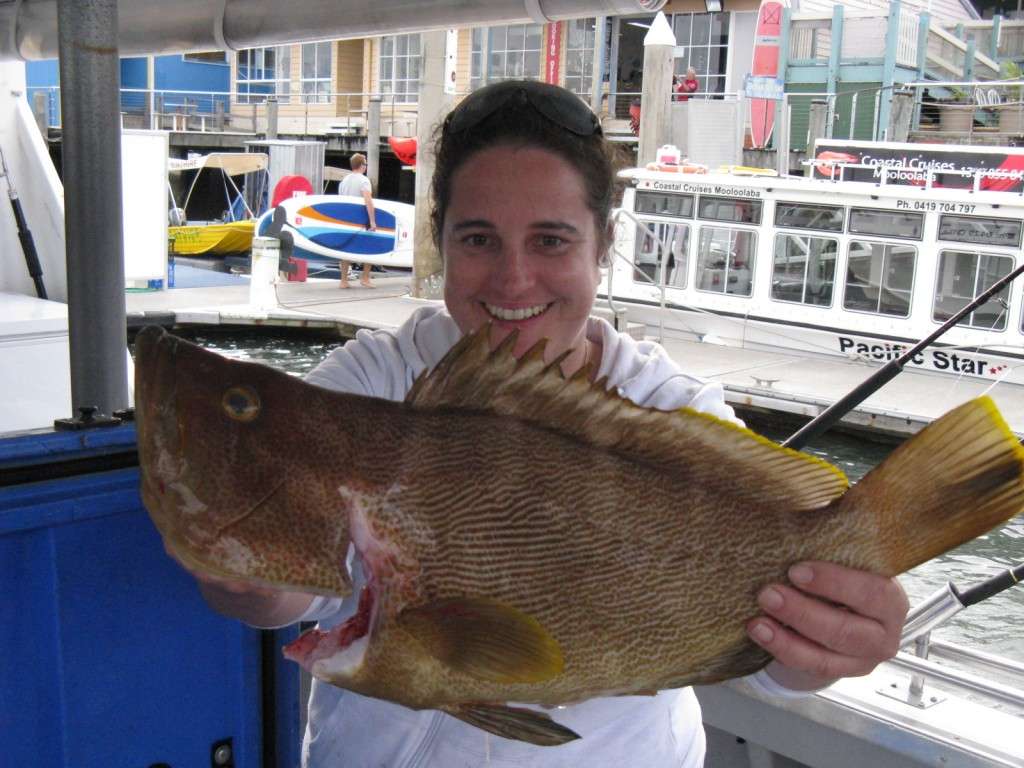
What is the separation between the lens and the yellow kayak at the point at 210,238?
21203 mm

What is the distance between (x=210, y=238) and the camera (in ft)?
69.8

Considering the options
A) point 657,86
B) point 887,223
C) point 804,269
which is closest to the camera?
point 887,223

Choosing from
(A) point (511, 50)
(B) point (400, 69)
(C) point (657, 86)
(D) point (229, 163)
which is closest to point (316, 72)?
(B) point (400, 69)

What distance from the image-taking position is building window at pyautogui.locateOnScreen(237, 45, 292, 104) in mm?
35031

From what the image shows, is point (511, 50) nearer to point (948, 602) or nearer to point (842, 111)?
point (842, 111)

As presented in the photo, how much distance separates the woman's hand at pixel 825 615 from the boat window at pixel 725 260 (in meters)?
12.9

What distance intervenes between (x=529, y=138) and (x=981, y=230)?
38.1 feet

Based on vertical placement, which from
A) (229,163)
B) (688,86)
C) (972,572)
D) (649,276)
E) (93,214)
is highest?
(688,86)

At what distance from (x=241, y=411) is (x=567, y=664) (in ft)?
1.56

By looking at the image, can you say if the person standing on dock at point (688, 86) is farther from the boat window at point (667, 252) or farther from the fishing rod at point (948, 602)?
the fishing rod at point (948, 602)

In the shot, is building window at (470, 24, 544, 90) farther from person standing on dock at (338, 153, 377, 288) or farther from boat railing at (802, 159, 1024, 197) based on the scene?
boat railing at (802, 159, 1024, 197)

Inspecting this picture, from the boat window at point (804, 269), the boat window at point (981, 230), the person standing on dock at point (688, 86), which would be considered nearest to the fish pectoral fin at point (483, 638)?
the boat window at point (981, 230)

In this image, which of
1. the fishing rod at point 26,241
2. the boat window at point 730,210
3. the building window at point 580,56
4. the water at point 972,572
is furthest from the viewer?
the building window at point 580,56

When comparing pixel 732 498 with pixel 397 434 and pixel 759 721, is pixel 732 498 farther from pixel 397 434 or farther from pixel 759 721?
pixel 759 721
